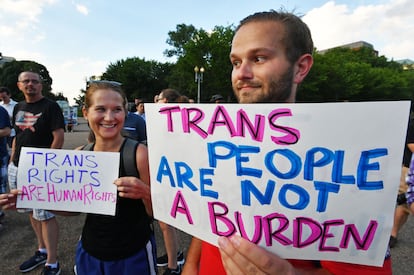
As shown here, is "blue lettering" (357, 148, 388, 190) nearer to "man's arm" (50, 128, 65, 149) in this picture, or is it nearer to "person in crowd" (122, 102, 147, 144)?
"man's arm" (50, 128, 65, 149)

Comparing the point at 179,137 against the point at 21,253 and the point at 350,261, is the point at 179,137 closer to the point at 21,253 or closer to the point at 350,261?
the point at 350,261

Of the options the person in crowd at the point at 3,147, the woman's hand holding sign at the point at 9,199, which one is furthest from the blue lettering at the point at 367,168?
the person in crowd at the point at 3,147

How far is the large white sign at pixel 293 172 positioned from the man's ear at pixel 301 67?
388 mm

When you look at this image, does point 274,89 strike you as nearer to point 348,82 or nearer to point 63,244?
point 63,244

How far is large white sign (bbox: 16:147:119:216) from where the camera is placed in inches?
59.2

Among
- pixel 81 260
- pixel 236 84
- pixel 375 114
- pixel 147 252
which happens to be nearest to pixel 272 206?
pixel 375 114

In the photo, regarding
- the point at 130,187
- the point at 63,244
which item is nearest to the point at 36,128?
the point at 63,244

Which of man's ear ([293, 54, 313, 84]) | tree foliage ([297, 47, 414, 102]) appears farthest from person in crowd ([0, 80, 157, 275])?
tree foliage ([297, 47, 414, 102])

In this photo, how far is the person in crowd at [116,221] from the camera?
1.61 metres

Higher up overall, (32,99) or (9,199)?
(32,99)

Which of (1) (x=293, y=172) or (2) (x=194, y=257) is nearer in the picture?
(1) (x=293, y=172)

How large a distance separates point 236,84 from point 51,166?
51.9 inches

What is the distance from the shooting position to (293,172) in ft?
2.40

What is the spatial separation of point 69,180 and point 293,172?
1399 millimetres
